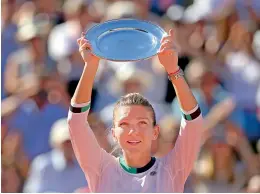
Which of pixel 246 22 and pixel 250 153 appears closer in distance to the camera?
pixel 250 153

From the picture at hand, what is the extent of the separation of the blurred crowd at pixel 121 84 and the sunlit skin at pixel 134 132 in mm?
1521

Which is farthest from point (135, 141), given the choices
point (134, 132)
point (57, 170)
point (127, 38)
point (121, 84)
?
point (121, 84)

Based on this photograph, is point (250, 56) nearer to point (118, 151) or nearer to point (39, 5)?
point (39, 5)

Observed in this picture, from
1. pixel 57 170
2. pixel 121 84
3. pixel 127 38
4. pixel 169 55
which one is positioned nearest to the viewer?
pixel 169 55

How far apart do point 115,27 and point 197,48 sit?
2174 millimetres

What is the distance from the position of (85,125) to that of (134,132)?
221 mm

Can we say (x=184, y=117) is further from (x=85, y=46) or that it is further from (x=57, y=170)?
(x=57, y=170)

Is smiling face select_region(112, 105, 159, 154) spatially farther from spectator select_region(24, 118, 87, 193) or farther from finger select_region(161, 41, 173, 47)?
Result: spectator select_region(24, 118, 87, 193)

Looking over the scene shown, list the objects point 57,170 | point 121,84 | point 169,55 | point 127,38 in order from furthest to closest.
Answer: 1. point 121,84
2. point 57,170
3. point 127,38
4. point 169,55

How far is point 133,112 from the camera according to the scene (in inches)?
116

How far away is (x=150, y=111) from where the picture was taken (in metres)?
2.98

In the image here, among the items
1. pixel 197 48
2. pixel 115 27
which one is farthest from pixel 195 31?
pixel 115 27

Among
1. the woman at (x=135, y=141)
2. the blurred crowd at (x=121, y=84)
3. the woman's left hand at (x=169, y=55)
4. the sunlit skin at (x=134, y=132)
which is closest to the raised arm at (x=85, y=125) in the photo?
the woman at (x=135, y=141)

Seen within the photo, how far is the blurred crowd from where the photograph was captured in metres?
4.70
